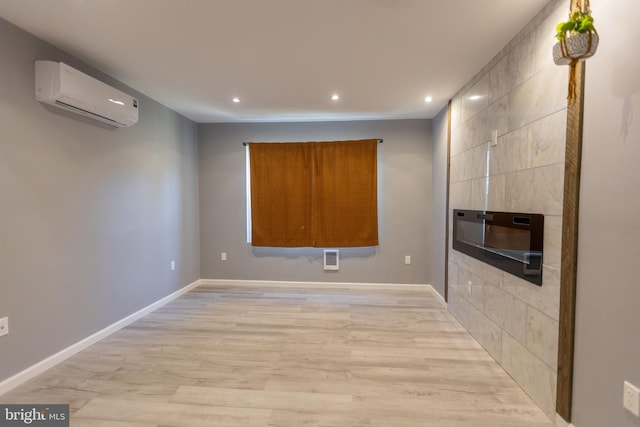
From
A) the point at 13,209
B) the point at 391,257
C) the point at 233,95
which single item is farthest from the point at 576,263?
the point at 13,209

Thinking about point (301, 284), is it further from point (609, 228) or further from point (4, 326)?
point (609, 228)

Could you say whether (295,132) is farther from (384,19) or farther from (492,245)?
(492,245)

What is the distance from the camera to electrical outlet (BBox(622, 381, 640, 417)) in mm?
1125

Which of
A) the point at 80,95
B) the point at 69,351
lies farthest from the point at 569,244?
the point at 69,351

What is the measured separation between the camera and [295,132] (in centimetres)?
401

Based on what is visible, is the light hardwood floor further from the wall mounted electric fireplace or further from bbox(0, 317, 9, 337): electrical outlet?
the wall mounted electric fireplace

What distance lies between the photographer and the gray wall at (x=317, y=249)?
12.8 ft

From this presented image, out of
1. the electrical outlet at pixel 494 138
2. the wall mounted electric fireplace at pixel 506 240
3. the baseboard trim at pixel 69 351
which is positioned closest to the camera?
the wall mounted electric fireplace at pixel 506 240

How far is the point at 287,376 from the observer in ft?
6.47

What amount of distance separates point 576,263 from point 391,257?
8.62 ft

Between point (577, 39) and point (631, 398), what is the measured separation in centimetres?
154

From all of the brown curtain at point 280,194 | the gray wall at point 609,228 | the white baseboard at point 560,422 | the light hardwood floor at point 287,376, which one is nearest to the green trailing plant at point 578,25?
the gray wall at point 609,228

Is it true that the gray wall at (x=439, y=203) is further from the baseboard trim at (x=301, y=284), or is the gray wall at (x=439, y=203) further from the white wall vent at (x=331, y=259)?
the white wall vent at (x=331, y=259)

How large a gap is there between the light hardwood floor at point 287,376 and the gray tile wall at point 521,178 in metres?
0.22
